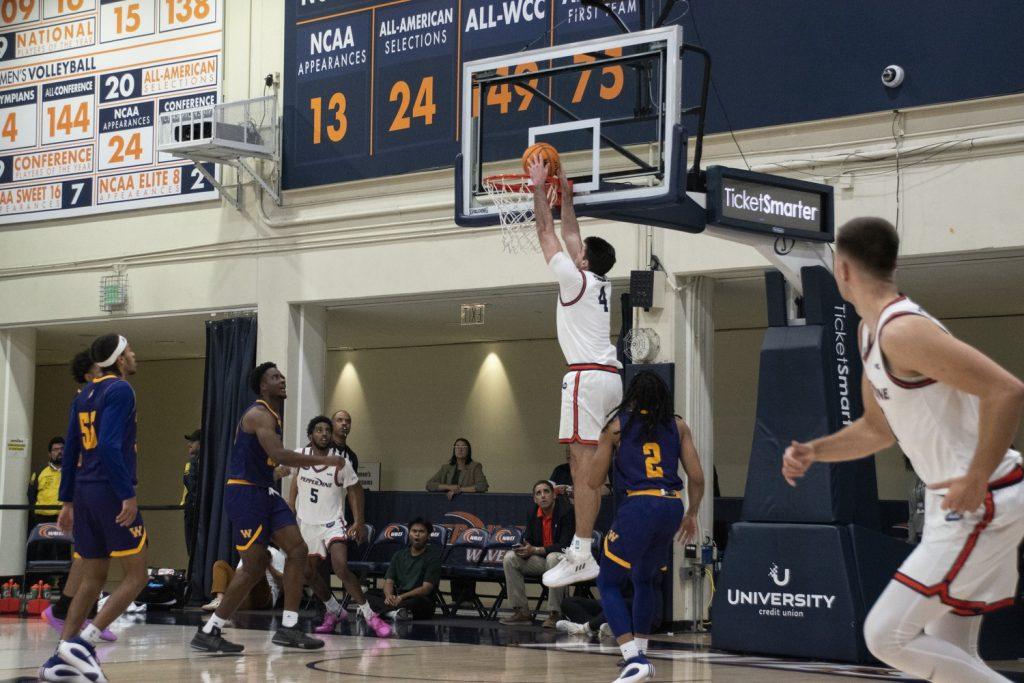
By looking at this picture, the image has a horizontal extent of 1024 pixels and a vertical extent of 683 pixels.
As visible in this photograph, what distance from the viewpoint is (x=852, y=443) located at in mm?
4641

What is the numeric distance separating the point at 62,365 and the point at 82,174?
24.0 ft

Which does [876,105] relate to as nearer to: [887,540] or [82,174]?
[887,540]

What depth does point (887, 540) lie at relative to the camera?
31.3ft

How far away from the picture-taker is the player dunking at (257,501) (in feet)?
30.9

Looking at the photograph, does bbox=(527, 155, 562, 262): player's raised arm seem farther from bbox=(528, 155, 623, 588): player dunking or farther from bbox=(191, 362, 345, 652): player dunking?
bbox=(191, 362, 345, 652): player dunking

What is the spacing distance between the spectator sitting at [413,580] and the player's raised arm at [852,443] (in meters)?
9.33

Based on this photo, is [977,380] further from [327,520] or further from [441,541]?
[441,541]

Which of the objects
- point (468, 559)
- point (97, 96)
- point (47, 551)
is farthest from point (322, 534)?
point (97, 96)

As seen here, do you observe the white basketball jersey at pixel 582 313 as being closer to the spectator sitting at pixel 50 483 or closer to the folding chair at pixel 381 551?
the folding chair at pixel 381 551

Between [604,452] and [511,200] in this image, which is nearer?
[604,452]

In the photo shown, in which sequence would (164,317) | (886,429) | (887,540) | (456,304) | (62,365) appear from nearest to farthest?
(886,429) < (887,540) < (456,304) < (164,317) < (62,365)

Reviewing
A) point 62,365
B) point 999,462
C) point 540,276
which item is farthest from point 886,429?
point 62,365

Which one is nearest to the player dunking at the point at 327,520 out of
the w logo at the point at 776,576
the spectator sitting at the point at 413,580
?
the spectator sitting at the point at 413,580

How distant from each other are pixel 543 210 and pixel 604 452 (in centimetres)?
142
